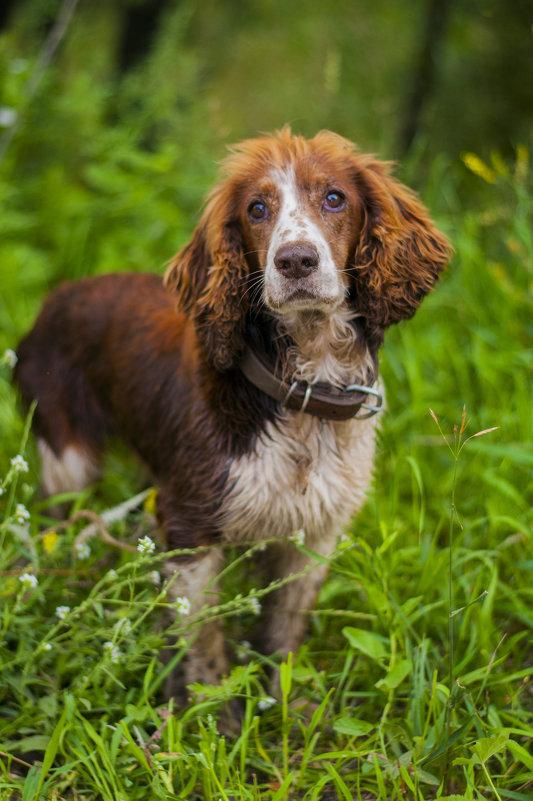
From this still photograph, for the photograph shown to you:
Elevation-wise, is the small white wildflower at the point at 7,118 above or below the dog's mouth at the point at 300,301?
above

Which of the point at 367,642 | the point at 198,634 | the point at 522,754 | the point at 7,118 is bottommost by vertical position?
the point at 522,754

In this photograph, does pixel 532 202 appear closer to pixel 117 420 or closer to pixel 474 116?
pixel 474 116

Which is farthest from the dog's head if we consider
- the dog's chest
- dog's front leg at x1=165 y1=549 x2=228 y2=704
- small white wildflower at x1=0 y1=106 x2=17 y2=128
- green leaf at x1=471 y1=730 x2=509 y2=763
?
small white wildflower at x1=0 y1=106 x2=17 y2=128

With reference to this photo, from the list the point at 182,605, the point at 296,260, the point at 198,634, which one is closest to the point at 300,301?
the point at 296,260

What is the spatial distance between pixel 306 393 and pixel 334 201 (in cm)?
59

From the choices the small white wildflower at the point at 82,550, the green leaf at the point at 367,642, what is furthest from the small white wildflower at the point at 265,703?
the small white wildflower at the point at 82,550

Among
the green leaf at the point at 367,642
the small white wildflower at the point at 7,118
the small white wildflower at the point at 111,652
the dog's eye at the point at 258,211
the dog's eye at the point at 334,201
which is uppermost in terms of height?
the small white wildflower at the point at 7,118

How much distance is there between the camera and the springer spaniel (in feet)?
7.71

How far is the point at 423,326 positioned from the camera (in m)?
4.27

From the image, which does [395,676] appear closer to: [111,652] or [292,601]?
[292,601]

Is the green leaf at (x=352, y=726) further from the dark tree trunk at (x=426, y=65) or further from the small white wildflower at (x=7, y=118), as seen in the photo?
the dark tree trunk at (x=426, y=65)

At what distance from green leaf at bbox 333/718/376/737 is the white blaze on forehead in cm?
119

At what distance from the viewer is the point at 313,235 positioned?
217cm

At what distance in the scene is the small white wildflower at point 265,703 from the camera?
2239mm
